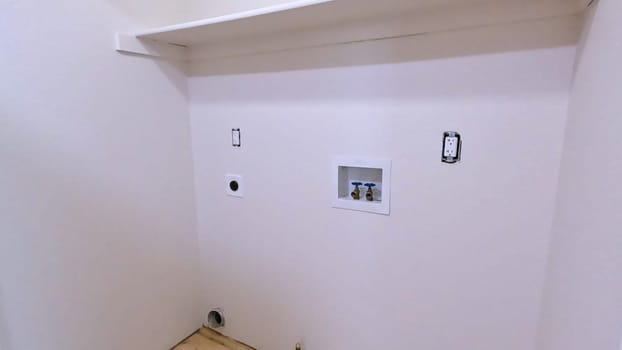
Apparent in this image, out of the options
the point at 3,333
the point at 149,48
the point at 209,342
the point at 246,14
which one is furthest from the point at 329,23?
the point at 209,342

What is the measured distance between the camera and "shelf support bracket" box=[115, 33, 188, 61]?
5.06ft

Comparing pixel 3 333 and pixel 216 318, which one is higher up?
pixel 3 333

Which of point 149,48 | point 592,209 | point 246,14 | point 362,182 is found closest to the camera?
point 592,209

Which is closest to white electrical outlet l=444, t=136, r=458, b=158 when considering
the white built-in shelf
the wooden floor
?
the white built-in shelf

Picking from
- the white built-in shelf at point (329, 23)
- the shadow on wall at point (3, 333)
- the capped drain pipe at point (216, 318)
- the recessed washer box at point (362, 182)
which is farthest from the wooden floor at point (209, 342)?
the white built-in shelf at point (329, 23)

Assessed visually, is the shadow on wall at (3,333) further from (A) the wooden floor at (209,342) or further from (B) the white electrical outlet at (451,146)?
(B) the white electrical outlet at (451,146)

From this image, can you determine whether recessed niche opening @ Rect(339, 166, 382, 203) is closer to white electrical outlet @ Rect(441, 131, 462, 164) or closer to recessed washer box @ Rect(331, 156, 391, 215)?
recessed washer box @ Rect(331, 156, 391, 215)

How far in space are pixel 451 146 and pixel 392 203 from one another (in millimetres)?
332

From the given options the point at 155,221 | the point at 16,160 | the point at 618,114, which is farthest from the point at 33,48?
the point at 618,114

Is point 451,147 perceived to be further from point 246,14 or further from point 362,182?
point 246,14

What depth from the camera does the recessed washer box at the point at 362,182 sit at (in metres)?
1.41

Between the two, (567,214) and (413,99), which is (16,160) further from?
(567,214)

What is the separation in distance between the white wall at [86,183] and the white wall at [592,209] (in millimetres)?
1774

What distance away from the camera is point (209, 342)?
201 cm
